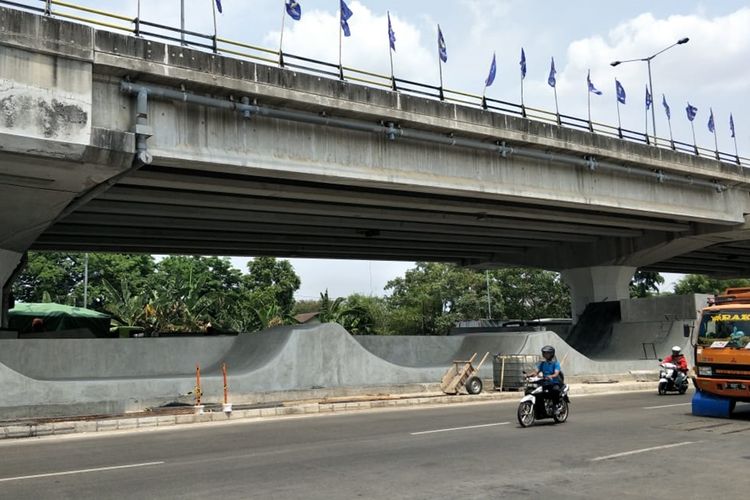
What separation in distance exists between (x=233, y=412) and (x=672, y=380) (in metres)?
12.8

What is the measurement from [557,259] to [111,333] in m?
24.0

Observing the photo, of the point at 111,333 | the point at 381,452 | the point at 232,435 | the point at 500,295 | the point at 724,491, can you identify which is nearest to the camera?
the point at 724,491

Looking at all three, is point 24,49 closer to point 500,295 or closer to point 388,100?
point 388,100

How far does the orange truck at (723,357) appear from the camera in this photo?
13.3 m

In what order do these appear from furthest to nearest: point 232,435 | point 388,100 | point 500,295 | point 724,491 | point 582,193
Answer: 1. point 500,295
2. point 582,193
3. point 388,100
4. point 232,435
5. point 724,491

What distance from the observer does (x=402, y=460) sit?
31.4ft

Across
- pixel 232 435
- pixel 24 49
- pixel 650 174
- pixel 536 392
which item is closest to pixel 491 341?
pixel 650 174

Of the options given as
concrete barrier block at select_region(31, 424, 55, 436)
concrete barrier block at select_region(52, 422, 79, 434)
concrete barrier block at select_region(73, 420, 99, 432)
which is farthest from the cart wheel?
concrete barrier block at select_region(31, 424, 55, 436)

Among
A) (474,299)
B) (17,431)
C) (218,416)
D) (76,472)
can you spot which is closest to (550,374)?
(218,416)

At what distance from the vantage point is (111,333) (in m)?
35.8

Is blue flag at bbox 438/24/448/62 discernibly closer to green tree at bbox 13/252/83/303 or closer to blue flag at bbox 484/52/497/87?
blue flag at bbox 484/52/497/87

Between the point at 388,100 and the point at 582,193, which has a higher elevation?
the point at 388,100

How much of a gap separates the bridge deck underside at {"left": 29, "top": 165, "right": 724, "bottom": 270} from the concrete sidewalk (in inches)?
235

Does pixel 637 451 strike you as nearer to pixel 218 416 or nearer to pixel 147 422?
pixel 218 416
